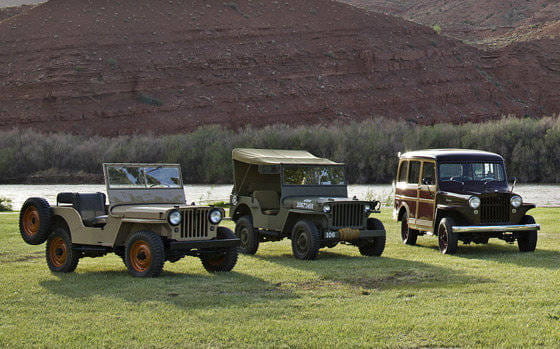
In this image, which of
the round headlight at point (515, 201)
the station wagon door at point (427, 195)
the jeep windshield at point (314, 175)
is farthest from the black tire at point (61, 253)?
the round headlight at point (515, 201)

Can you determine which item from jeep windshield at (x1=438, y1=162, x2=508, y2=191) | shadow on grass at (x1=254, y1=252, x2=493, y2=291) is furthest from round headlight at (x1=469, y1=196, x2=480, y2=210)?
shadow on grass at (x1=254, y1=252, x2=493, y2=291)

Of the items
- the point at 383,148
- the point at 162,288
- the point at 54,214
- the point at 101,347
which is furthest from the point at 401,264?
the point at 383,148

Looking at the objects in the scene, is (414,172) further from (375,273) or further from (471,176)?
(375,273)

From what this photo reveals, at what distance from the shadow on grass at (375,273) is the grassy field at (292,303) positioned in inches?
0.7

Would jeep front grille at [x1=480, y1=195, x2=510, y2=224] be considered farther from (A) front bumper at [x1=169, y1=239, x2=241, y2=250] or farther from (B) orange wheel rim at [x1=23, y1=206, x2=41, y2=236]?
(B) orange wheel rim at [x1=23, y1=206, x2=41, y2=236]

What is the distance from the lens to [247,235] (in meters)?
16.6

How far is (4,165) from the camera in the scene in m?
65.8

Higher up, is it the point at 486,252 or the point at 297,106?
the point at 297,106

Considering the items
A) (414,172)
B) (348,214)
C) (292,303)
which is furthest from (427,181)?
(292,303)

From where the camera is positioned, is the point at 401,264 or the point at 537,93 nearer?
the point at 401,264

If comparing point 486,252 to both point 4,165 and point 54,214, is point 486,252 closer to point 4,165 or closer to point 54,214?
point 54,214

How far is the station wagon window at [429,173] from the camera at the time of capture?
17.5 meters

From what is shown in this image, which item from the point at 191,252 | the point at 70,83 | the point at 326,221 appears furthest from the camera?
the point at 70,83

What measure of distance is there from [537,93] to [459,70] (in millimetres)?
8816
